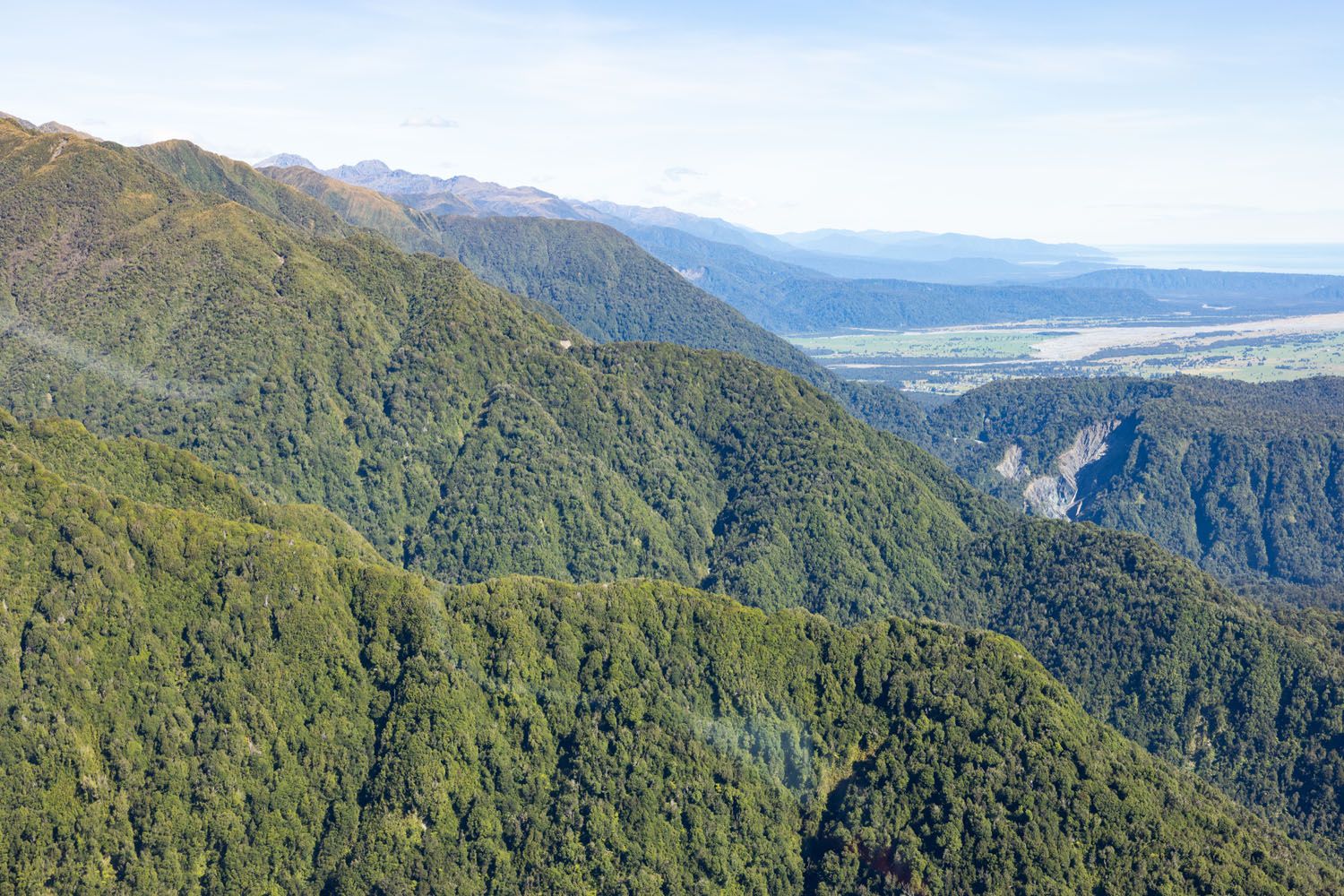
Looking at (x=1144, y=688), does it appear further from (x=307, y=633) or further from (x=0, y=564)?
(x=0, y=564)

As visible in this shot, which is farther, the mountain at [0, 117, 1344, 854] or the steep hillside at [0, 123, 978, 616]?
the steep hillside at [0, 123, 978, 616]

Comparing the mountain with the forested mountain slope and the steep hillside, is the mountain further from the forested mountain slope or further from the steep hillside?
the forested mountain slope

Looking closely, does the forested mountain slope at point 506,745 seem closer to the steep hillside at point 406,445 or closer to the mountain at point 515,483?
the mountain at point 515,483

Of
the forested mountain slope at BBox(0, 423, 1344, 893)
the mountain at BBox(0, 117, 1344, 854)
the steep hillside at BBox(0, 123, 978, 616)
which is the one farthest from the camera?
the steep hillside at BBox(0, 123, 978, 616)

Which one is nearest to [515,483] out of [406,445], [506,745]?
[406,445]

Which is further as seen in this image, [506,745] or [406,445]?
[406,445]

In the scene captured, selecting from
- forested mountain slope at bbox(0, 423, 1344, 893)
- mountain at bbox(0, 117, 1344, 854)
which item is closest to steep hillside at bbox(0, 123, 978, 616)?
mountain at bbox(0, 117, 1344, 854)

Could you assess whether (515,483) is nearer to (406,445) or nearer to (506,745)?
(406,445)

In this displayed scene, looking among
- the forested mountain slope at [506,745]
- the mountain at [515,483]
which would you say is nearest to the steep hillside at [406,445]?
the mountain at [515,483]

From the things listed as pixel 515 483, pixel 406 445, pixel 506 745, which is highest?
pixel 406 445
